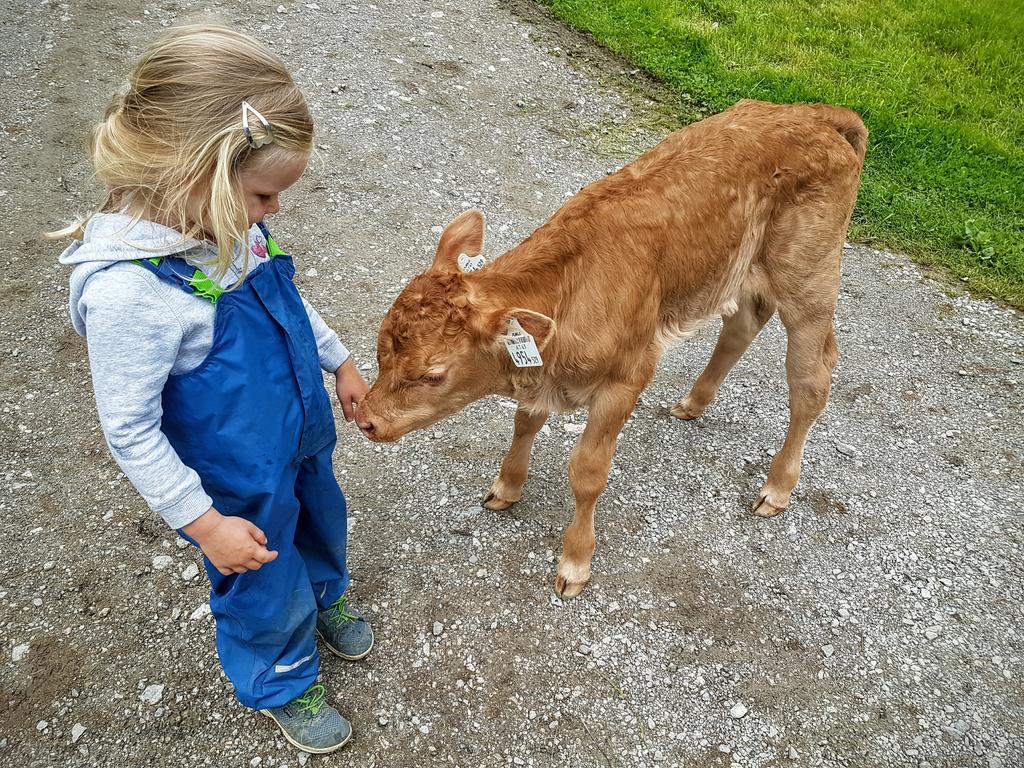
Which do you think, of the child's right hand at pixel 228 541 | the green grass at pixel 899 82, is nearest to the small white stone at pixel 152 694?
the child's right hand at pixel 228 541

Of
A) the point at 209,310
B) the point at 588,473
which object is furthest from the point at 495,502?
the point at 209,310

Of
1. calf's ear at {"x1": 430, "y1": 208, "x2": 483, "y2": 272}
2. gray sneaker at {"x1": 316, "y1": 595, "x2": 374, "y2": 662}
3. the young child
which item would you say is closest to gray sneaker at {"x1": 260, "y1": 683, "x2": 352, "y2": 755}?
gray sneaker at {"x1": 316, "y1": 595, "x2": 374, "y2": 662}

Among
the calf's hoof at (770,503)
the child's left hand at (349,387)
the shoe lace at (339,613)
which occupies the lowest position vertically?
the shoe lace at (339,613)

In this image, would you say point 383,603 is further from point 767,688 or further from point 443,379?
point 767,688

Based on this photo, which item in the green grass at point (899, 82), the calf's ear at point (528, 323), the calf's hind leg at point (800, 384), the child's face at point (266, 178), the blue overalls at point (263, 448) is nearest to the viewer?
the child's face at point (266, 178)

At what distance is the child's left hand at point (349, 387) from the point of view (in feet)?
11.5

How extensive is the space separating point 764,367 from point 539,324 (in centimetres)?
345

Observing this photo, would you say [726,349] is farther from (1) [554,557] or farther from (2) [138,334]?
(2) [138,334]

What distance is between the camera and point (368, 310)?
595 cm

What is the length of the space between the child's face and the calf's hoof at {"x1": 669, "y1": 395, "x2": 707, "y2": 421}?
361 cm

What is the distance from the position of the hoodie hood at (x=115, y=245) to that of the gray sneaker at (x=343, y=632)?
6.66 ft

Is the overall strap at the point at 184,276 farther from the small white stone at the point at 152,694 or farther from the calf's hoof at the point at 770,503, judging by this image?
the calf's hoof at the point at 770,503

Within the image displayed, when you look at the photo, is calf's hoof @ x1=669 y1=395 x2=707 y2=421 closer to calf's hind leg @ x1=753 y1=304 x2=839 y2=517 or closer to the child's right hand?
calf's hind leg @ x1=753 y1=304 x2=839 y2=517

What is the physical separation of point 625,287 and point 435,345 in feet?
3.40
